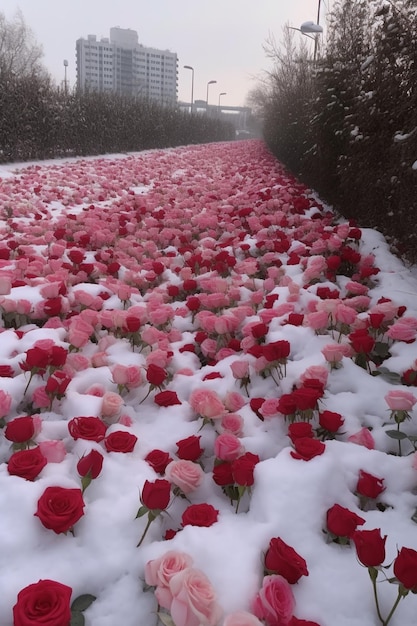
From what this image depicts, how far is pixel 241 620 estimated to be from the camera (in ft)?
3.43

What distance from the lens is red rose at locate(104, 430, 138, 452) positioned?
5.51 feet

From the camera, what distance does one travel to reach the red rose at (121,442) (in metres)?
1.68

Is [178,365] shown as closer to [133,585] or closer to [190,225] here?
[133,585]

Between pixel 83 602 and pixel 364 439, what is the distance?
3.56 feet

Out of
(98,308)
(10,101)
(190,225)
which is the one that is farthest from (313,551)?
(10,101)

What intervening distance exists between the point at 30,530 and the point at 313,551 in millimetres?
802

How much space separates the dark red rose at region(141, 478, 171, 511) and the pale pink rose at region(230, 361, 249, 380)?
895 millimetres

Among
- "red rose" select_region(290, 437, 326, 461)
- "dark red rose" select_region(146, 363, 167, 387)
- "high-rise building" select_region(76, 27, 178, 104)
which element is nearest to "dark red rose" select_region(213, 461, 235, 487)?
"red rose" select_region(290, 437, 326, 461)

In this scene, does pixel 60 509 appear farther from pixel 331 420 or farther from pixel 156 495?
pixel 331 420

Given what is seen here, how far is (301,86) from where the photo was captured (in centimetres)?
1371

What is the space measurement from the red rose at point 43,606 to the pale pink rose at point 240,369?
4.04ft

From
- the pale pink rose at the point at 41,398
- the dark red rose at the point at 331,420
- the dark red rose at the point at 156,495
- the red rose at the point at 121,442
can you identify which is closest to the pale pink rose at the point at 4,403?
the pale pink rose at the point at 41,398

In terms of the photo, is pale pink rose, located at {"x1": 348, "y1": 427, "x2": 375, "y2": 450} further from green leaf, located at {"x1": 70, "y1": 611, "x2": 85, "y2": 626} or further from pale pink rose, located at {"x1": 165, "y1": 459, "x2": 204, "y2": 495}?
green leaf, located at {"x1": 70, "y1": 611, "x2": 85, "y2": 626}

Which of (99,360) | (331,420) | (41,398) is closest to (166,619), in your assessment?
(331,420)
